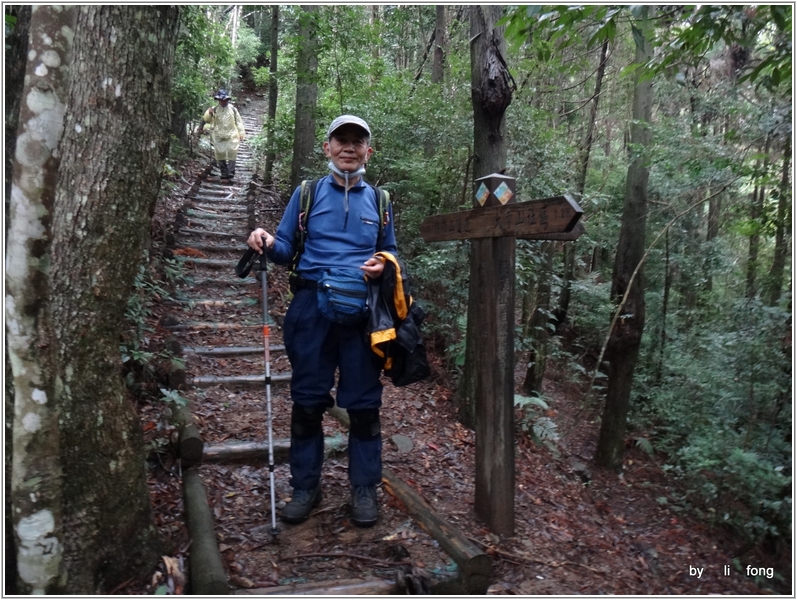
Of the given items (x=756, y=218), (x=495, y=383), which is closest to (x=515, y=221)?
(x=495, y=383)

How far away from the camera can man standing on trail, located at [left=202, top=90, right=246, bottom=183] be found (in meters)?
13.1

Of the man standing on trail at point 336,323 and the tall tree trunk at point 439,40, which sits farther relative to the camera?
the tall tree trunk at point 439,40

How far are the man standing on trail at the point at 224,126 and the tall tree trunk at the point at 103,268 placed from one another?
1079 centimetres

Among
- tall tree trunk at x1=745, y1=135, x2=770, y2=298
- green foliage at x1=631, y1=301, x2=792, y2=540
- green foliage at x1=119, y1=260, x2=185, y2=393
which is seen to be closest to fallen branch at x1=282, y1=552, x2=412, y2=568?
green foliage at x1=119, y1=260, x2=185, y2=393

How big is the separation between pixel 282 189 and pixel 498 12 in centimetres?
838

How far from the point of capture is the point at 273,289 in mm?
8516

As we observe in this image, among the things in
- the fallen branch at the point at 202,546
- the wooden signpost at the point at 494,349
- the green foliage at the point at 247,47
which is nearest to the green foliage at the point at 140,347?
the fallen branch at the point at 202,546

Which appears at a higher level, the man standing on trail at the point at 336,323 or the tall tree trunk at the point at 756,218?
the tall tree trunk at the point at 756,218

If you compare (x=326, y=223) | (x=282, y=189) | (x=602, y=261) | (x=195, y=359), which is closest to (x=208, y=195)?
(x=282, y=189)

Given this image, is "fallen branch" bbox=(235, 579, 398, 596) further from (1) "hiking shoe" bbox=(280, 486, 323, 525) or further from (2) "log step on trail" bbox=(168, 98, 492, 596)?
(1) "hiking shoe" bbox=(280, 486, 323, 525)

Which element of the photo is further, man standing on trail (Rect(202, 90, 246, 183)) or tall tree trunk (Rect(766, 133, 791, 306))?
man standing on trail (Rect(202, 90, 246, 183))

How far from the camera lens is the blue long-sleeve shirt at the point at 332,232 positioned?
3.52 metres

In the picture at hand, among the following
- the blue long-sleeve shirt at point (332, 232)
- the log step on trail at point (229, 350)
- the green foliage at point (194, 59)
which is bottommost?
the log step on trail at point (229, 350)

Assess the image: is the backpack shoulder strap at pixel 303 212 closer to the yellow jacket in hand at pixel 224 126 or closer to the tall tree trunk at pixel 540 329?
the tall tree trunk at pixel 540 329
